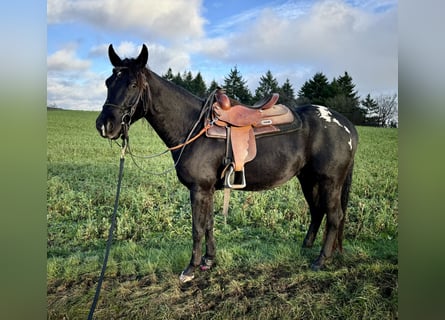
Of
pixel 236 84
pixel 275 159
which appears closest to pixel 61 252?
pixel 275 159

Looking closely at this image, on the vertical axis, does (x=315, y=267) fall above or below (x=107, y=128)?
below

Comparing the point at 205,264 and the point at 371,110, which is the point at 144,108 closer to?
the point at 205,264

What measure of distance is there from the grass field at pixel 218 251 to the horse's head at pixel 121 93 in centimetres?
174

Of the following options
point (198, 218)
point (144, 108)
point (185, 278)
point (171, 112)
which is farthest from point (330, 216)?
point (144, 108)

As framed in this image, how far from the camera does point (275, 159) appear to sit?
3.15 meters

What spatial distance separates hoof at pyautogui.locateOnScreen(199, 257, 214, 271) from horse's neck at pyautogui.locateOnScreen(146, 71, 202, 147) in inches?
57.0

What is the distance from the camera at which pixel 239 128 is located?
3039mm

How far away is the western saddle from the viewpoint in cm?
301

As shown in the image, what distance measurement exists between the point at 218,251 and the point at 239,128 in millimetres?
1636

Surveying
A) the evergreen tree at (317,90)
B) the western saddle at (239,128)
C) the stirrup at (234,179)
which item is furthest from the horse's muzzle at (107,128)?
the evergreen tree at (317,90)

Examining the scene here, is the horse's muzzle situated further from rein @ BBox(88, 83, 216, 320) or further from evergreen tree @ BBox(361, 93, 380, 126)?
evergreen tree @ BBox(361, 93, 380, 126)

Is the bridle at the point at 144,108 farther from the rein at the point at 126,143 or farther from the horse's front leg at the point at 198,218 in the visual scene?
the horse's front leg at the point at 198,218

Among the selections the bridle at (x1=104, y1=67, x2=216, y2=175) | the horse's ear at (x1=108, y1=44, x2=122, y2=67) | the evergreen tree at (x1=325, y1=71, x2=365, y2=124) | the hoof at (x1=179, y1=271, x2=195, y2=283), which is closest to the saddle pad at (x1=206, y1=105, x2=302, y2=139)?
the bridle at (x1=104, y1=67, x2=216, y2=175)
